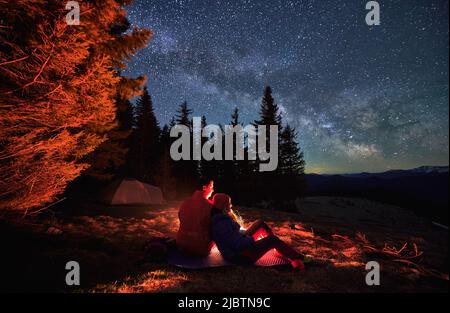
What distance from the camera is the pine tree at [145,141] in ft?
98.0

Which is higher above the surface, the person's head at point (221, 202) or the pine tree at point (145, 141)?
the pine tree at point (145, 141)

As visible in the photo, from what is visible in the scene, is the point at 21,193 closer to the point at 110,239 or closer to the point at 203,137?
the point at 110,239

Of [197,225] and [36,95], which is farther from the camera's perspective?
[36,95]

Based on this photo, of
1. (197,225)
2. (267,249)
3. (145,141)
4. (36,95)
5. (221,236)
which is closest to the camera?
(267,249)

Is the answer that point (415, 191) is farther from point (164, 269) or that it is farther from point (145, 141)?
point (164, 269)

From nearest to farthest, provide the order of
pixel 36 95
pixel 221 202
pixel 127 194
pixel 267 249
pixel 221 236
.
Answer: pixel 267 249
pixel 221 236
pixel 221 202
pixel 36 95
pixel 127 194

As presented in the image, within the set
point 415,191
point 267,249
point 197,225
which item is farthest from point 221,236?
point 415,191

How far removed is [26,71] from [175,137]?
32.8 meters

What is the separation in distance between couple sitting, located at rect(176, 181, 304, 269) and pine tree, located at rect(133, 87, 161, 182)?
1008 inches

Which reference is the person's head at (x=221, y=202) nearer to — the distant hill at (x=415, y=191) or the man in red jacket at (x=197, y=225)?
the man in red jacket at (x=197, y=225)

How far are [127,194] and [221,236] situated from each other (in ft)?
38.3

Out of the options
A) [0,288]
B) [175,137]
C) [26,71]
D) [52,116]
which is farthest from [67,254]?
[175,137]

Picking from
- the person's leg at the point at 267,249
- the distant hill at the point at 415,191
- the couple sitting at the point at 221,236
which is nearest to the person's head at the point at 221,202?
the couple sitting at the point at 221,236

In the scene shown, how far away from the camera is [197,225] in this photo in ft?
15.0
